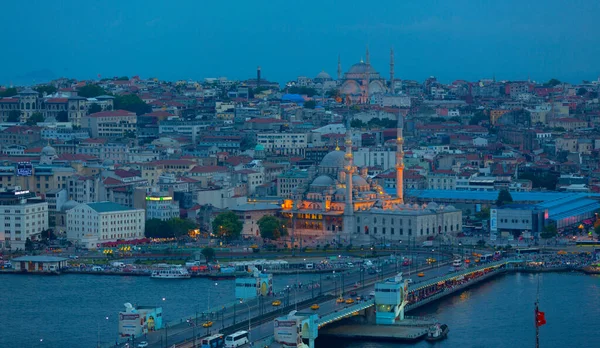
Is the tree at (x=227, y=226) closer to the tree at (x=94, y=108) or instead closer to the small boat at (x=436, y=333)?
the small boat at (x=436, y=333)

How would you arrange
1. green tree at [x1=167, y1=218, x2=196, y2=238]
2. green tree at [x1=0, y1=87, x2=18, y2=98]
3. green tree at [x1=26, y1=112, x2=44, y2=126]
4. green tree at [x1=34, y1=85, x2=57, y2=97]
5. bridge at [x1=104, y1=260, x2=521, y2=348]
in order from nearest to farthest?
bridge at [x1=104, y1=260, x2=521, y2=348] < green tree at [x1=167, y1=218, x2=196, y2=238] < green tree at [x1=26, y1=112, x2=44, y2=126] < green tree at [x1=34, y1=85, x2=57, y2=97] < green tree at [x1=0, y1=87, x2=18, y2=98]

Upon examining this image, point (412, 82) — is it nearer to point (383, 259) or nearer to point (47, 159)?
point (47, 159)

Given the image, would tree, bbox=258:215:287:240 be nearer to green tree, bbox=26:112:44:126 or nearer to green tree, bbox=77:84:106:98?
green tree, bbox=26:112:44:126

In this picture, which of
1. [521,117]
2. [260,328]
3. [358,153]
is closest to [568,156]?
[358,153]

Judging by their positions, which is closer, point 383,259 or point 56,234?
point 383,259

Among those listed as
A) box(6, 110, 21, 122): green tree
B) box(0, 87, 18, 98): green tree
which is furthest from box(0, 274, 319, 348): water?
box(0, 87, 18, 98): green tree

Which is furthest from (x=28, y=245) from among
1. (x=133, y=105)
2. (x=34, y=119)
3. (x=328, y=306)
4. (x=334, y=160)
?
(x=133, y=105)

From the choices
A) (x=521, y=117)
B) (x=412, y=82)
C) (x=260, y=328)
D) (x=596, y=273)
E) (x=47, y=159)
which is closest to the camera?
(x=260, y=328)
